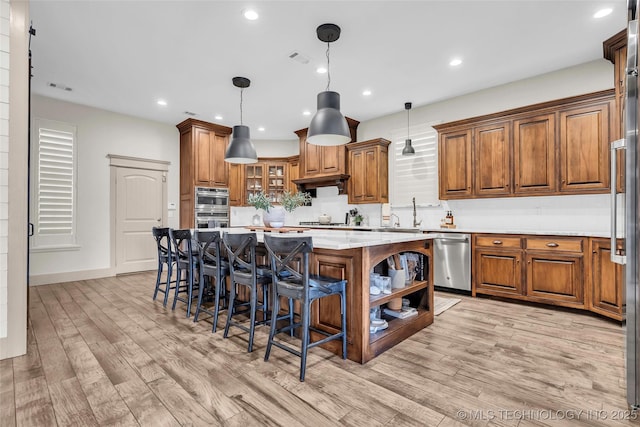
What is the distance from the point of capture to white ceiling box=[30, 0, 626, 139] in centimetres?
292

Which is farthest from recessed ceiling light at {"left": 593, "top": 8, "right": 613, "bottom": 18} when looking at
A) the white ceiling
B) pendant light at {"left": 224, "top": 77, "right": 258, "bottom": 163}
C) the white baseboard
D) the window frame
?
the white baseboard

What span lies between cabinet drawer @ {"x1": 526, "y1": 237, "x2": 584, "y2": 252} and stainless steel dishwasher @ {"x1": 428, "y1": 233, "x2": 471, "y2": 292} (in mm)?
711

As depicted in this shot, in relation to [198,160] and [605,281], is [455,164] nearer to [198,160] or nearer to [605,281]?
[605,281]

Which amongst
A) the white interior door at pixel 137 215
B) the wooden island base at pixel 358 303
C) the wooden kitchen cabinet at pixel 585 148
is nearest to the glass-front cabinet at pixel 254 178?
the white interior door at pixel 137 215

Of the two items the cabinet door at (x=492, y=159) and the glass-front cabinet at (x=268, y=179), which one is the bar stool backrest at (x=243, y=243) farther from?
the glass-front cabinet at (x=268, y=179)

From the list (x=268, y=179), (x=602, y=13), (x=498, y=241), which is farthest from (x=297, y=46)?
(x=268, y=179)

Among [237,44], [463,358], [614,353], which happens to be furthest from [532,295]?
[237,44]

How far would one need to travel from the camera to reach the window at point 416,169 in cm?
529

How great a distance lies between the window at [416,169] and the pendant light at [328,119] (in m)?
2.58

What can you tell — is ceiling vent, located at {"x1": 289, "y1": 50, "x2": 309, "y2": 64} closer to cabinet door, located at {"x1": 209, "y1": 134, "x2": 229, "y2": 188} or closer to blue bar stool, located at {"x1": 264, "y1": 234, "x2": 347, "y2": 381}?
blue bar stool, located at {"x1": 264, "y1": 234, "x2": 347, "y2": 381}

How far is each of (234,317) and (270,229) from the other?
213cm

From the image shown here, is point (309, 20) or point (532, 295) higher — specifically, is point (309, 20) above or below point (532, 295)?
above

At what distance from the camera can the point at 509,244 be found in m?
3.86

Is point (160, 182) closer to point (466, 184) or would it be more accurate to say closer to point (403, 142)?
point (403, 142)
